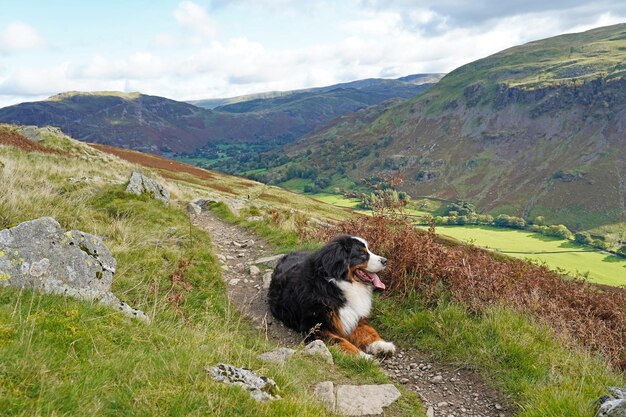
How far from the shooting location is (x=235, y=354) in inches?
193

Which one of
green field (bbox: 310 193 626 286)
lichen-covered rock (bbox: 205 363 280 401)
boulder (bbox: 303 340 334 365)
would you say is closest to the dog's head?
boulder (bbox: 303 340 334 365)

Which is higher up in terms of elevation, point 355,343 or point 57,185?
point 57,185

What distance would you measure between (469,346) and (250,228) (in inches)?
422

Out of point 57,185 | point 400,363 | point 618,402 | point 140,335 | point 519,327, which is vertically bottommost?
point 400,363

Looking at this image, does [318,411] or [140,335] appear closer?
[318,411]

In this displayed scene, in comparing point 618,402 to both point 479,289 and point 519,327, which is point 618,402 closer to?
point 519,327

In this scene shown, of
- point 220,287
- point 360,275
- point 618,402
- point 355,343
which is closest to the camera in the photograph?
point 618,402

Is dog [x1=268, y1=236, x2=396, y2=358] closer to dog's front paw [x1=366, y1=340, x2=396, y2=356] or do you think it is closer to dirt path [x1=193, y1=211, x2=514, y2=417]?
dog's front paw [x1=366, y1=340, x2=396, y2=356]

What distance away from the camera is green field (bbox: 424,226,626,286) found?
86.0m

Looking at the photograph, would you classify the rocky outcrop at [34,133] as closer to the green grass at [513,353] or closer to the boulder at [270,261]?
the boulder at [270,261]

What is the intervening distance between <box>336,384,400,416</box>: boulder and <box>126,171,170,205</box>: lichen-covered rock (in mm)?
12143

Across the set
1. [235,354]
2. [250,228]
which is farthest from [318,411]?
Answer: [250,228]

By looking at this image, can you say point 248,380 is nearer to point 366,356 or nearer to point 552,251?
point 366,356

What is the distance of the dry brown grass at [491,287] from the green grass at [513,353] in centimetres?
45
